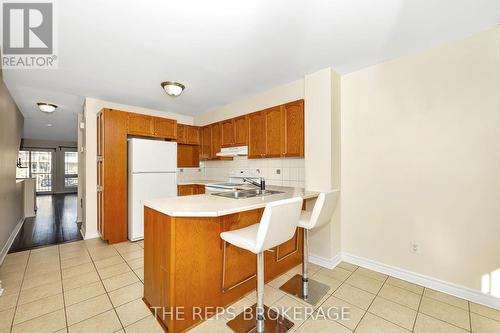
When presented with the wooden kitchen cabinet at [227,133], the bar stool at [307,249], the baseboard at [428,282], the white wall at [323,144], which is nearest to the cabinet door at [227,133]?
the wooden kitchen cabinet at [227,133]

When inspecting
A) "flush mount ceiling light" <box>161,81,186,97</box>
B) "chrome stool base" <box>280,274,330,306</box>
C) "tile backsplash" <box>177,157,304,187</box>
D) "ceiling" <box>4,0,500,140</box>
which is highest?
"ceiling" <box>4,0,500,140</box>

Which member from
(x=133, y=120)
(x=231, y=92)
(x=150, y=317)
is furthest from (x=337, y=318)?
(x=133, y=120)

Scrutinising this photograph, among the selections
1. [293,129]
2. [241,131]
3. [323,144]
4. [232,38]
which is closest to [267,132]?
[293,129]

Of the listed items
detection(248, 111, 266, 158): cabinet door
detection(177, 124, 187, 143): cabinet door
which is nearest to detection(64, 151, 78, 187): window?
detection(177, 124, 187, 143): cabinet door

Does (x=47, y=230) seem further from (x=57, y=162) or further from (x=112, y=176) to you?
(x=57, y=162)

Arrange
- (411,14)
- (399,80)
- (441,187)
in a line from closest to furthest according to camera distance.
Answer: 1. (411,14)
2. (441,187)
3. (399,80)

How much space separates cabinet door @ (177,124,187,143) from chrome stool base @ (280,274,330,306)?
3.43m

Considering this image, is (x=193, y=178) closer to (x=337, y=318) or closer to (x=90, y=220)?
(x=90, y=220)

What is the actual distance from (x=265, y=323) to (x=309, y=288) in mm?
690

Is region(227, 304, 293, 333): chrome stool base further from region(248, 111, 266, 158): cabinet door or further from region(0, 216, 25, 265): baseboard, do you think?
region(0, 216, 25, 265): baseboard

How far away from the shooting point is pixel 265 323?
1681 mm

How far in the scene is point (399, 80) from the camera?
236 centimetres

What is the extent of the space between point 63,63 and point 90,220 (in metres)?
2.46

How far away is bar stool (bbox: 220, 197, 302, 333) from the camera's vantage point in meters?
1.37
